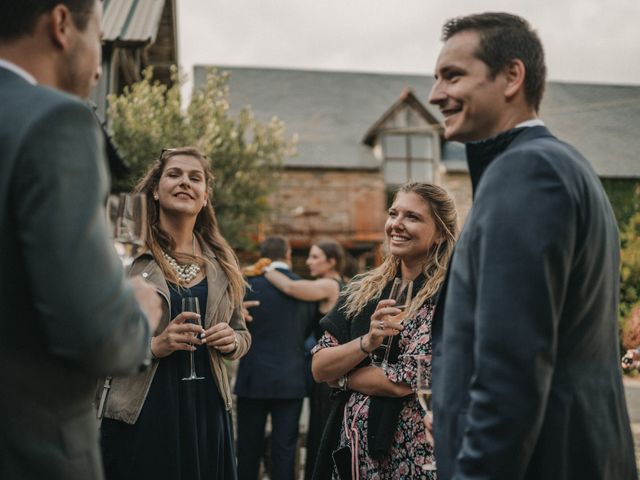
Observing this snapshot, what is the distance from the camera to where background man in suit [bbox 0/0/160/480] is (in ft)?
4.48

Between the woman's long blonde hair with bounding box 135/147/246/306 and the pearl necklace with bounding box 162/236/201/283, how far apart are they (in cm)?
3

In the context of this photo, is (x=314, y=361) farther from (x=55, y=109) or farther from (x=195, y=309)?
(x=55, y=109)

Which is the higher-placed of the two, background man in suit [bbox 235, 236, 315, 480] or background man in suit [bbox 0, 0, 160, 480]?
background man in suit [bbox 0, 0, 160, 480]

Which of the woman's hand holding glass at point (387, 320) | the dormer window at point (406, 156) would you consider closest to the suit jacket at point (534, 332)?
the woman's hand holding glass at point (387, 320)

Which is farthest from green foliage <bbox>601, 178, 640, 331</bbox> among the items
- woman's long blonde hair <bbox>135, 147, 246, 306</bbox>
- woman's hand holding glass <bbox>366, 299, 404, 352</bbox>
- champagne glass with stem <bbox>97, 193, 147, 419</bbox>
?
champagne glass with stem <bbox>97, 193, 147, 419</bbox>

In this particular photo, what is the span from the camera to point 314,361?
3.32 metres

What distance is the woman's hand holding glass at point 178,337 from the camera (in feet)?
10.0

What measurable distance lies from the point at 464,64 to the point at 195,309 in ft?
5.55

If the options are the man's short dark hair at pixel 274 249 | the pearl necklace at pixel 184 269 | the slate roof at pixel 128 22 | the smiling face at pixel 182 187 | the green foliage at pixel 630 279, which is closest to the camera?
the pearl necklace at pixel 184 269

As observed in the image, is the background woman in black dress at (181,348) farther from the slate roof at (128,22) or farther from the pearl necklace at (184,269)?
the slate roof at (128,22)

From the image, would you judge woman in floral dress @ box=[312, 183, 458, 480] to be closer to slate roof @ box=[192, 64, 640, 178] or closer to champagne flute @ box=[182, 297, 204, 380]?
champagne flute @ box=[182, 297, 204, 380]

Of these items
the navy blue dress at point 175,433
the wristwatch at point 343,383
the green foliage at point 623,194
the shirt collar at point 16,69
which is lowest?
the navy blue dress at point 175,433

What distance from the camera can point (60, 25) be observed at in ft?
5.06

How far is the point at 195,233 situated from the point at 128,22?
9.14 metres
